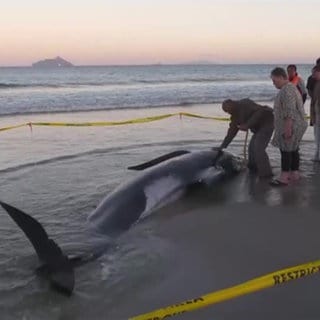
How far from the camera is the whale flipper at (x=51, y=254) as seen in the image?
5.48 metres

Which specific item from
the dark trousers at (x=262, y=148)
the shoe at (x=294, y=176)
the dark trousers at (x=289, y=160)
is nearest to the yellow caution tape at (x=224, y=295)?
the dark trousers at (x=289, y=160)

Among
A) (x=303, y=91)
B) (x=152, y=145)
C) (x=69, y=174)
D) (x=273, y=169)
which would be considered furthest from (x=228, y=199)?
(x=152, y=145)

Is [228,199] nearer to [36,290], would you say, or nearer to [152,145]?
[36,290]

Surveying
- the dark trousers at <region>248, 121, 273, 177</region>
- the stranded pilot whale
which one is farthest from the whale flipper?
the dark trousers at <region>248, 121, 273, 177</region>

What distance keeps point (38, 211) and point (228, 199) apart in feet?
10.1

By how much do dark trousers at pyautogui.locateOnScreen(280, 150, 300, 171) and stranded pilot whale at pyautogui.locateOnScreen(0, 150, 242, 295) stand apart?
1255 millimetres

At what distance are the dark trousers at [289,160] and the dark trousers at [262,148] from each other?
22.9 inches

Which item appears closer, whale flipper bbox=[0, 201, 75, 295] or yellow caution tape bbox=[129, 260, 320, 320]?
yellow caution tape bbox=[129, 260, 320, 320]

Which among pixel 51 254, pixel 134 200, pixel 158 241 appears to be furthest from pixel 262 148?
pixel 51 254

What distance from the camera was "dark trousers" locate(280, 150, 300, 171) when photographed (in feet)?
31.2

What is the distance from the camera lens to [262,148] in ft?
34.0

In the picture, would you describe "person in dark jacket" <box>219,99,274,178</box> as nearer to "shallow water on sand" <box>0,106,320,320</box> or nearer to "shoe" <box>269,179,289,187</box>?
"shallow water on sand" <box>0,106,320,320</box>

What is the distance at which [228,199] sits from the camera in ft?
29.5

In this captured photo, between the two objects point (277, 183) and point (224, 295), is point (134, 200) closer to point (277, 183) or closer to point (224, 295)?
point (277, 183)
